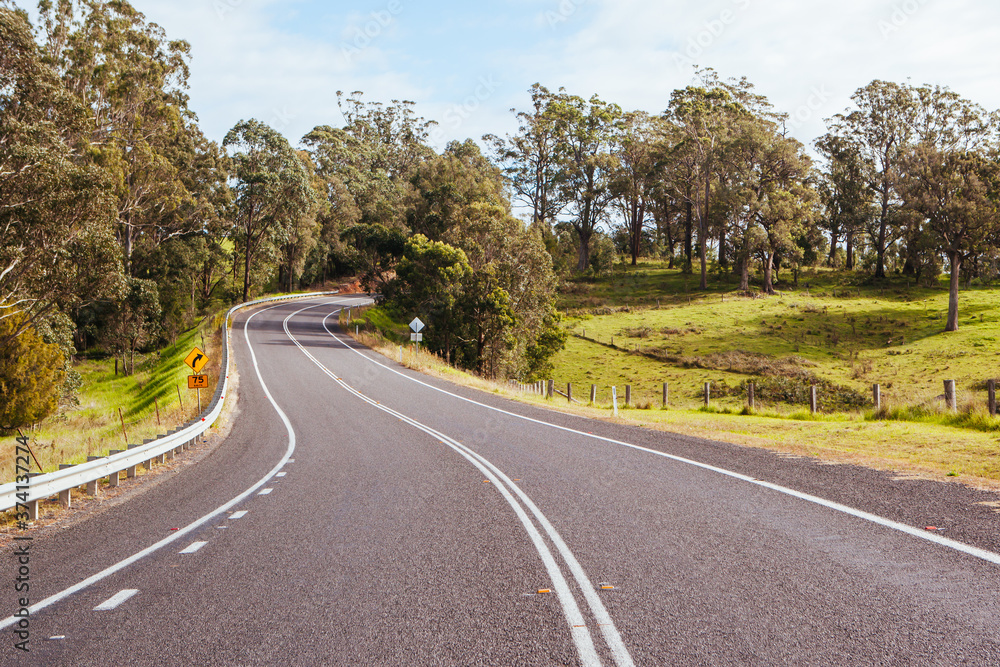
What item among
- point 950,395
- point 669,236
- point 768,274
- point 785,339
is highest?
point 669,236

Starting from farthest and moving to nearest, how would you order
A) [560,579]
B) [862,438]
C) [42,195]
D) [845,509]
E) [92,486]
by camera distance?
1. [42,195]
2. [862,438]
3. [92,486]
4. [845,509]
5. [560,579]

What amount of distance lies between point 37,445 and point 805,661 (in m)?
23.5

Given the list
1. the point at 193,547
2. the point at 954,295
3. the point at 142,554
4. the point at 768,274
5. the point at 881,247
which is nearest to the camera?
the point at 142,554

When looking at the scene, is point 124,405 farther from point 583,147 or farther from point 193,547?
point 583,147

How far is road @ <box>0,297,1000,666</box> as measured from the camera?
13.6ft

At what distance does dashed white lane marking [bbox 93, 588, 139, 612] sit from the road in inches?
2.1

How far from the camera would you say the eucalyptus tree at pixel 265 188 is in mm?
55875

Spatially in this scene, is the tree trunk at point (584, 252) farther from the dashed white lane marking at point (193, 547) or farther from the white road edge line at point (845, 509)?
the dashed white lane marking at point (193, 547)

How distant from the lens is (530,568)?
5.74 m

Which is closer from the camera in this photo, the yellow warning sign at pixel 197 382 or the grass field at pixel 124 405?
the grass field at pixel 124 405

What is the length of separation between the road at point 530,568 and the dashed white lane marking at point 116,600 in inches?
2.1

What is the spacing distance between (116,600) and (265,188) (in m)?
55.2

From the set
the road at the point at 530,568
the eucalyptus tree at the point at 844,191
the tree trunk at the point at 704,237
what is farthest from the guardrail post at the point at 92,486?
the eucalyptus tree at the point at 844,191

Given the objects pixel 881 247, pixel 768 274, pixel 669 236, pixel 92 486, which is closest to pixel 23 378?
pixel 92 486
